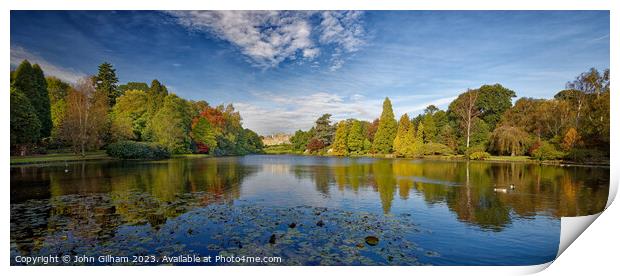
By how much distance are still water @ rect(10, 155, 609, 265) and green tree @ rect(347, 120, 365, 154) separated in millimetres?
26063

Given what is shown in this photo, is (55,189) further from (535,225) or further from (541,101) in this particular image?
(541,101)

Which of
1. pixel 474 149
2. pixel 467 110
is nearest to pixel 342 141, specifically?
pixel 467 110

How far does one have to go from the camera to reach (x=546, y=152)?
20594 millimetres

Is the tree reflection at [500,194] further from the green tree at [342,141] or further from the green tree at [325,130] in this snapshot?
the green tree at [325,130]

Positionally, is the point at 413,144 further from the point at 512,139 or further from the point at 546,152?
the point at 546,152

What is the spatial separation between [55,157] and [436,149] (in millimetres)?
27979

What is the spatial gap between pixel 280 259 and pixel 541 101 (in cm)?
2300

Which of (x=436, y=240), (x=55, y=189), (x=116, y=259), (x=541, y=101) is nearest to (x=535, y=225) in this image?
(x=436, y=240)

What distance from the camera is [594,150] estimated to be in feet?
53.5

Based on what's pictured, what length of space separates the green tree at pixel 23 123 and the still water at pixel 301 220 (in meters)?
1.40

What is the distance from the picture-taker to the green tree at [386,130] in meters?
34.2

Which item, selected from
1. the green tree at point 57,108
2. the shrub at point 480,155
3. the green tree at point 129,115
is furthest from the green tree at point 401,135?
the green tree at point 57,108

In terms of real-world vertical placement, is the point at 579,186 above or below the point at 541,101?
below

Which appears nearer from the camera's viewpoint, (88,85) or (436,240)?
(436,240)
